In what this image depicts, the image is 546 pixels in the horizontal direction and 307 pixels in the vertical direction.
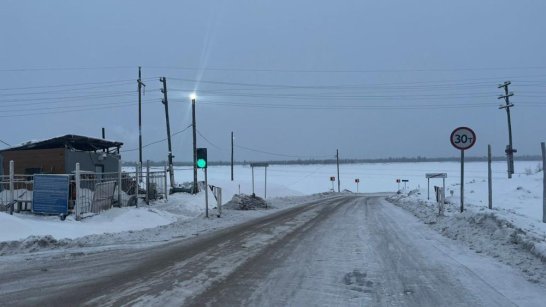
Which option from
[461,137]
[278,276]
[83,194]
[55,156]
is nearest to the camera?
[278,276]

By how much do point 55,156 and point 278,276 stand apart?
24064mm

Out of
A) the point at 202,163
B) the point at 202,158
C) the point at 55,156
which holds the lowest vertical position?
the point at 202,163

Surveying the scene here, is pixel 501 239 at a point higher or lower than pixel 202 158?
lower

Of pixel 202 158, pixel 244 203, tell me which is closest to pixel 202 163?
pixel 202 158

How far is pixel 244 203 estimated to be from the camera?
98.2ft

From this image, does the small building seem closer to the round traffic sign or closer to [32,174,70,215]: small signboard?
[32,174,70,215]: small signboard

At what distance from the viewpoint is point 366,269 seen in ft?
30.6

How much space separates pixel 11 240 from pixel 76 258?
363cm

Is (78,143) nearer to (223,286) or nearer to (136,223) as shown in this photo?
(136,223)

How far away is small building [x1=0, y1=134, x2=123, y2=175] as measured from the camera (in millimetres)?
29125

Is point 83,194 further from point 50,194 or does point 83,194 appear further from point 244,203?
point 244,203

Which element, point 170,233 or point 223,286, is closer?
point 223,286

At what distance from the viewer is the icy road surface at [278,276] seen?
23.4 feet

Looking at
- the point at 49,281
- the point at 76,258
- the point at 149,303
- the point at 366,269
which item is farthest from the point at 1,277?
the point at 366,269
